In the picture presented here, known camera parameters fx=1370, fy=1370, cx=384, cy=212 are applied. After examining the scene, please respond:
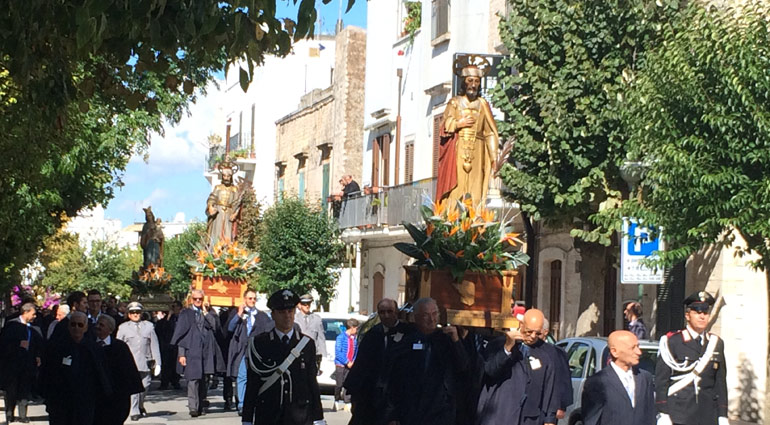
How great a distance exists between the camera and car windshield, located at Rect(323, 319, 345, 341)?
25.7m

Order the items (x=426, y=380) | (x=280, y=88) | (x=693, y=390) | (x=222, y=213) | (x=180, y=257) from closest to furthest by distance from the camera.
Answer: (x=426, y=380), (x=693, y=390), (x=222, y=213), (x=280, y=88), (x=180, y=257)

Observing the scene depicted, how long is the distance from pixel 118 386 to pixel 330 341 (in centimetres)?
1378

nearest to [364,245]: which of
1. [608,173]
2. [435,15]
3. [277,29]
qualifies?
[435,15]

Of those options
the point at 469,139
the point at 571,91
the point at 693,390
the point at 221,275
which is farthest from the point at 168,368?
the point at 693,390

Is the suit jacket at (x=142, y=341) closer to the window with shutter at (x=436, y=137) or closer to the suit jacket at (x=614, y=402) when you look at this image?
the suit jacket at (x=614, y=402)

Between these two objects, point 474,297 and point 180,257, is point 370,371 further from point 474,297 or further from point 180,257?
point 180,257

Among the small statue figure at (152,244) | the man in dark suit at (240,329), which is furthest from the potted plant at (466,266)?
the small statue figure at (152,244)

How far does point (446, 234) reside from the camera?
456 inches

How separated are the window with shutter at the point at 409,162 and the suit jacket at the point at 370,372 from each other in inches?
1069

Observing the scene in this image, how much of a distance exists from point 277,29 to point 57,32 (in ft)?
8.02

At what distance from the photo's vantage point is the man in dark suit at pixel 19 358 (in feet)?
61.8

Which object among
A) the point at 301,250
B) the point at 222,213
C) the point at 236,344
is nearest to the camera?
the point at 236,344

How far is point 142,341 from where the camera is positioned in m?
19.6

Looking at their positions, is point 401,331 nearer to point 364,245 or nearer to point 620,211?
point 620,211
